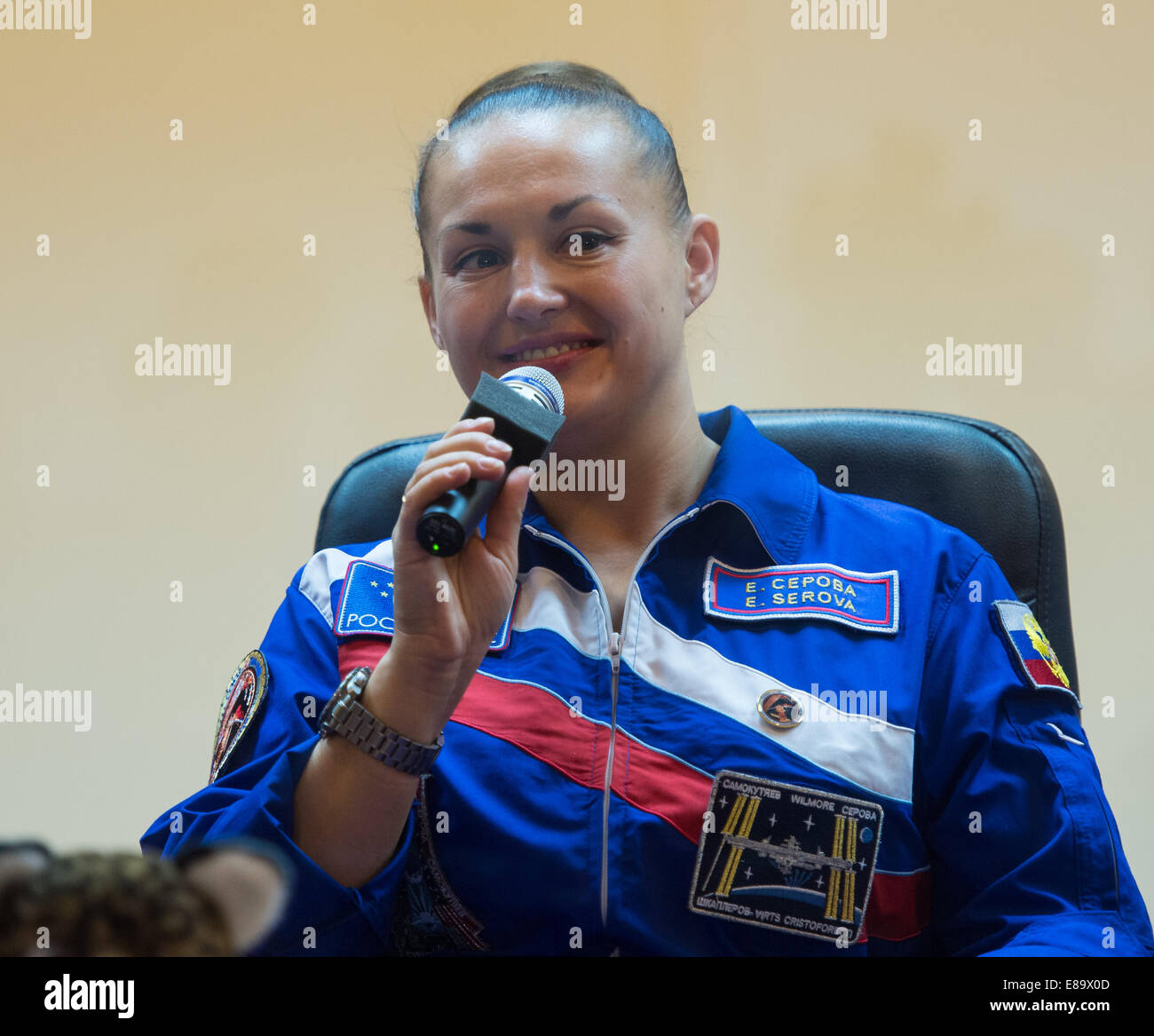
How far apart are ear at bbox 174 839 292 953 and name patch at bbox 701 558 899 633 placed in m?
0.64

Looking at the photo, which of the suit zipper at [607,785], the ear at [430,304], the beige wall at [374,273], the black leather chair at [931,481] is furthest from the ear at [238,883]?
the beige wall at [374,273]

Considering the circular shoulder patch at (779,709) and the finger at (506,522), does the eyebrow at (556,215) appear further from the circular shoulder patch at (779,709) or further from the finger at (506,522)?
the circular shoulder patch at (779,709)

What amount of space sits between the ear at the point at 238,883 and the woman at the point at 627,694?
1.25 ft

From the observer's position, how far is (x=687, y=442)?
1.17 m

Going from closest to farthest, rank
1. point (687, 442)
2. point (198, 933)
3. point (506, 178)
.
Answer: point (198, 933)
point (506, 178)
point (687, 442)

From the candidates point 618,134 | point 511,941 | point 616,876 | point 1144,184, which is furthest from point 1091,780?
point 1144,184

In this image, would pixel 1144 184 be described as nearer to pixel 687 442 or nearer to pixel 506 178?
pixel 687 442

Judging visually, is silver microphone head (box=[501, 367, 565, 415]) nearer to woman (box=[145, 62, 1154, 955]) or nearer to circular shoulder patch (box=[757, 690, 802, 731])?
woman (box=[145, 62, 1154, 955])

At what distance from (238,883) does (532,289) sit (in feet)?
2.27

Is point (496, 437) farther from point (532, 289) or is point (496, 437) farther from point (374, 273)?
point (374, 273)

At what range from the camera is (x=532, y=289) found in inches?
39.6

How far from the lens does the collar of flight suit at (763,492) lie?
1.07m

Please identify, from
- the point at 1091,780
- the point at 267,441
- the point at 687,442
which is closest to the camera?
the point at 1091,780
